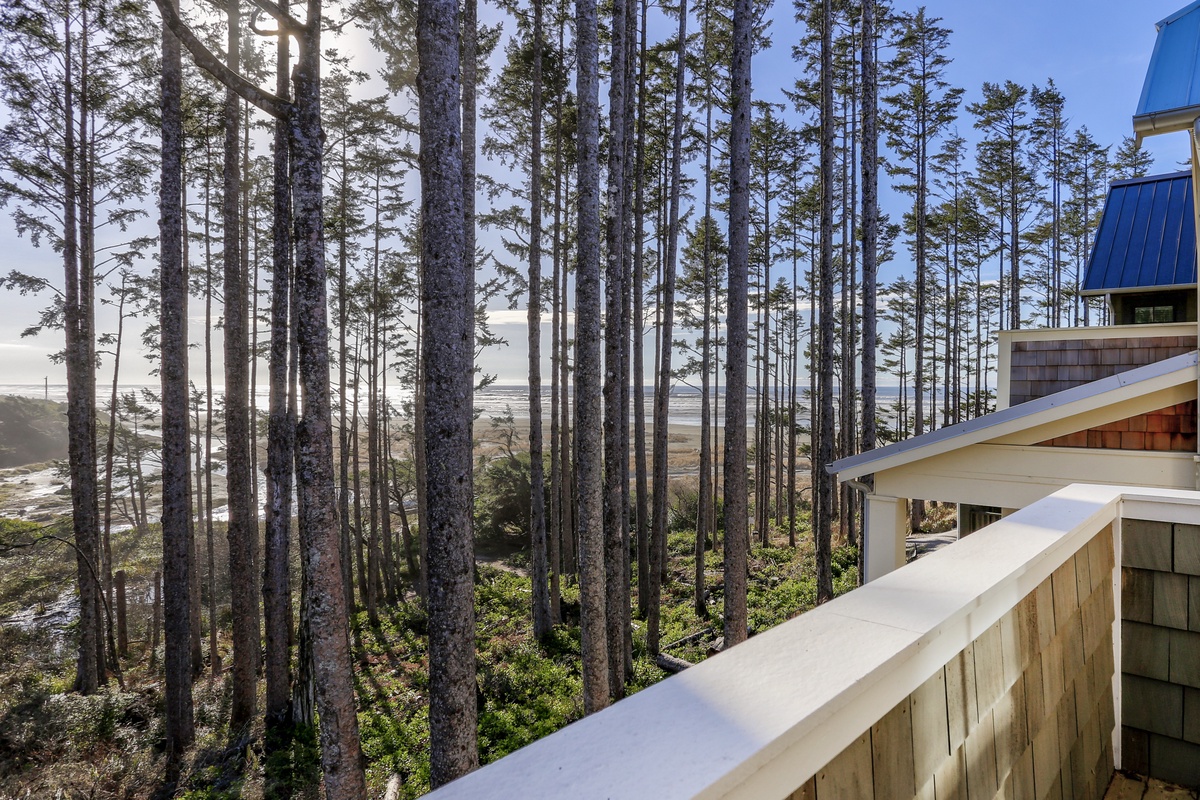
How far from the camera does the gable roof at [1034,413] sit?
4215 millimetres

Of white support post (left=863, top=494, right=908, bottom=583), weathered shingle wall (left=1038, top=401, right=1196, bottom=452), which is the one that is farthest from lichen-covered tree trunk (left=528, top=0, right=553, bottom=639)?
weathered shingle wall (left=1038, top=401, right=1196, bottom=452)

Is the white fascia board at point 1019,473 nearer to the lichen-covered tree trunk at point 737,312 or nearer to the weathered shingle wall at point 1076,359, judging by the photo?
the weathered shingle wall at point 1076,359

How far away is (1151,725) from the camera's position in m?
1.89

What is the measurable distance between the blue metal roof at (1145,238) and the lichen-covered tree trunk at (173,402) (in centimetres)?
1281

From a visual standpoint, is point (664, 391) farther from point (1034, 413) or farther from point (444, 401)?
point (444, 401)

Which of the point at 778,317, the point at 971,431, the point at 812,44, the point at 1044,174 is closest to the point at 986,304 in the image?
the point at 1044,174

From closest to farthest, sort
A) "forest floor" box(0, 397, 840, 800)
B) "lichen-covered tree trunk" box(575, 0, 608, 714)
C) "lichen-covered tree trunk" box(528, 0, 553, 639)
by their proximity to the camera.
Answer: "lichen-covered tree trunk" box(575, 0, 608, 714)
"forest floor" box(0, 397, 840, 800)
"lichen-covered tree trunk" box(528, 0, 553, 639)

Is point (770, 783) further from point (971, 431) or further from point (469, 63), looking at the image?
point (469, 63)

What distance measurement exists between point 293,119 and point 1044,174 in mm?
28222

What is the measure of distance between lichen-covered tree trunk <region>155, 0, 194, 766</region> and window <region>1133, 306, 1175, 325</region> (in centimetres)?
1390

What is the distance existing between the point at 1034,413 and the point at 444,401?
5068 mm

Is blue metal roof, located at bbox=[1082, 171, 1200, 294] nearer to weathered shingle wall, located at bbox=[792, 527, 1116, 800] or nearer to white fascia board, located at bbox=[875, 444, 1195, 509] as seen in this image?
white fascia board, located at bbox=[875, 444, 1195, 509]

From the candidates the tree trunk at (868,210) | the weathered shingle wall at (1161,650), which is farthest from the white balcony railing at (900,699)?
the tree trunk at (868,210)

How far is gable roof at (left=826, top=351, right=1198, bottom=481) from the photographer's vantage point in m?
4.21
